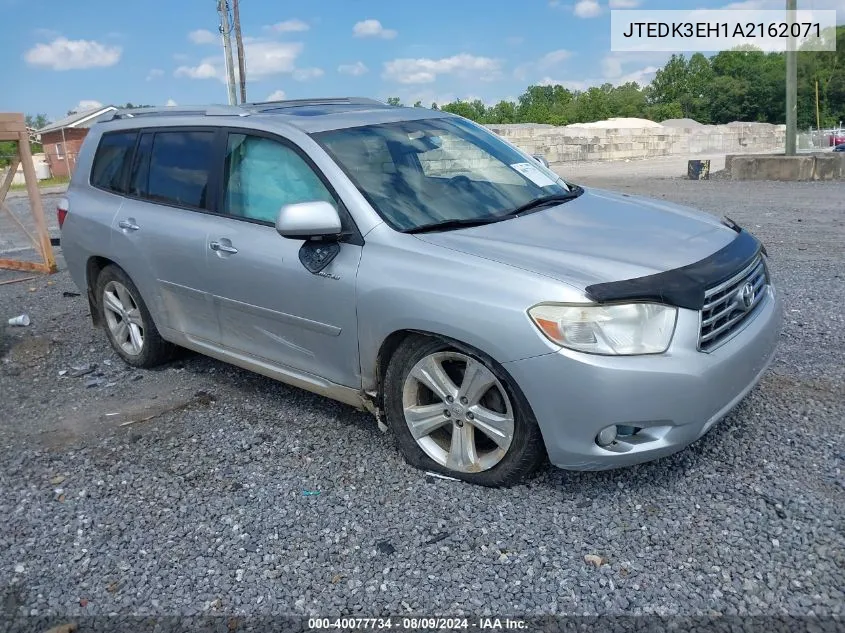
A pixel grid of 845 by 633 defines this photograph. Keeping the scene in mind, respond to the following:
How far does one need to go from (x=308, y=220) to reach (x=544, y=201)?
1.40 meters

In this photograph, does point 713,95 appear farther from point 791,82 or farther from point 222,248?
point 222,248

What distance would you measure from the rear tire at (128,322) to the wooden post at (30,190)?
4913 millimetres

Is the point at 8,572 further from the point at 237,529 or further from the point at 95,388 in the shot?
the point at 95,388

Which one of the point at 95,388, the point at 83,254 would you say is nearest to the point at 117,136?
the point at 83,254

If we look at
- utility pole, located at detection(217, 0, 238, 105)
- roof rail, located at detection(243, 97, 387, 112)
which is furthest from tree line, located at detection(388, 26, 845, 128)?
roof rail, located at detection(243, 97, 387, 112)

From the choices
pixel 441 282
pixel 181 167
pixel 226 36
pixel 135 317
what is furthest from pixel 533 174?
pixel 226 36

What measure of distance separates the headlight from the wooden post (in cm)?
862

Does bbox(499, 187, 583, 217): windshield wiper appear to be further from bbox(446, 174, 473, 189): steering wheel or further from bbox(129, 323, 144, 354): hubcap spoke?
bbox(129, 323, 144, 354): hubcap spoke

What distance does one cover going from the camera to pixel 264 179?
413 cm

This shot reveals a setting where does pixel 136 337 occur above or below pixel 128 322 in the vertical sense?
below

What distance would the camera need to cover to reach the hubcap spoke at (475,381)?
3178 millimetres

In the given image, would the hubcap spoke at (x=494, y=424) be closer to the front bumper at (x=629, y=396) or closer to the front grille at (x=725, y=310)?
the front bumper at (x=629, y=396)

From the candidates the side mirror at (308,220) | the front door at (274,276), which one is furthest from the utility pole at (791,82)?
the side mirror at (308,220)

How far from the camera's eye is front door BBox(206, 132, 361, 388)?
3.63m
